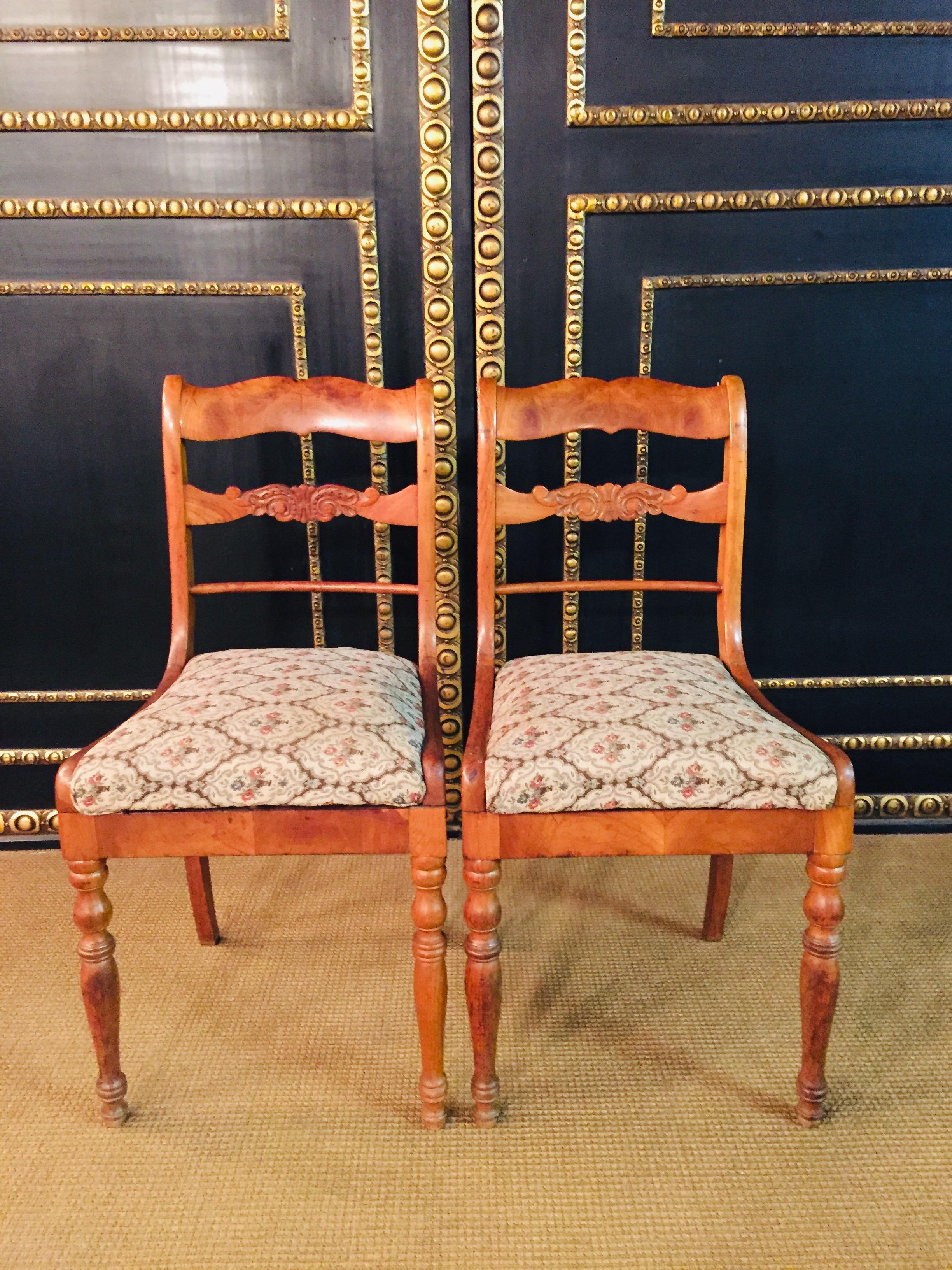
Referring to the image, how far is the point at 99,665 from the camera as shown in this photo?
2.04 metres

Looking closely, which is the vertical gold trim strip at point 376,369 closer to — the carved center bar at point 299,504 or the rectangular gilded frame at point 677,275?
the carved center bar at point 299,504

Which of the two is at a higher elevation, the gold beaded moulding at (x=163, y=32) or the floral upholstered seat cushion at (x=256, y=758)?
the gold beaded moulding at (x=163, y=32)

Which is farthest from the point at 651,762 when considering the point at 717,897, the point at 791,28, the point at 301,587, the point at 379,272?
the point at 791,28

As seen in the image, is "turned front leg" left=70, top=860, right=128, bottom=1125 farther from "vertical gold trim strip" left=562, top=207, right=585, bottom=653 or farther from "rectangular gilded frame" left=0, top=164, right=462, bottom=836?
"vertical gold trim strip" left=562, top=207, right=585, bottom=653

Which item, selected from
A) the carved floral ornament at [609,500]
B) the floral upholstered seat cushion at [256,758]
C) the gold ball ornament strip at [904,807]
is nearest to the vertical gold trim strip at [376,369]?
the carved floral ornament at [609,500]

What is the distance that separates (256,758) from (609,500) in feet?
2.37

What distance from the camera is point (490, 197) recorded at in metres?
1.82

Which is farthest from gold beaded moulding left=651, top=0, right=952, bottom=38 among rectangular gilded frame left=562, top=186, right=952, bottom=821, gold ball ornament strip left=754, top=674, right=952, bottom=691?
gold ball ornament strip left=754, top=674, right=952, bottom=691

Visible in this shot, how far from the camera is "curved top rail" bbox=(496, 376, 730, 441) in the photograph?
61.6 inches

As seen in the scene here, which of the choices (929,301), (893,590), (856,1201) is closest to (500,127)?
(929,301)

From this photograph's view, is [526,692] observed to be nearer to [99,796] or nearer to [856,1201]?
[99,796]

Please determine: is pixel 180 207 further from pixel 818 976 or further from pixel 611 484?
pixel 818 976

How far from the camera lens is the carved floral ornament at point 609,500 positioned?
5.20 ft

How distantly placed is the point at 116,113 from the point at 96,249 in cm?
24
